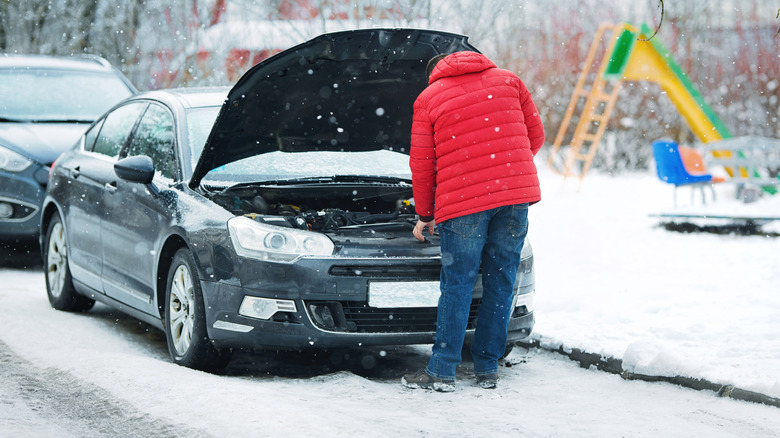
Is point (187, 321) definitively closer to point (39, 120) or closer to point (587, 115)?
point (39, 120)

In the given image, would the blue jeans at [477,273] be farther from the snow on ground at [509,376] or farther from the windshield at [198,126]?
the windshield at [198,126]

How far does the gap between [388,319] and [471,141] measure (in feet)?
3.25

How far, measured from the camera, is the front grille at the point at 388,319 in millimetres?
4930

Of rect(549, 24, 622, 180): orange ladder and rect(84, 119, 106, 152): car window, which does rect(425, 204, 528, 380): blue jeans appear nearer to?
rect(84, 119, 106, 152): car window

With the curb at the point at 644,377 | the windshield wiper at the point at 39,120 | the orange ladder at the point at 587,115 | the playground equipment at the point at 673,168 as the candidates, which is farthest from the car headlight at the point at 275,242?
the orange ladder at the point at 587,115

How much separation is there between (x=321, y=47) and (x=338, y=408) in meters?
Answer: 1.96

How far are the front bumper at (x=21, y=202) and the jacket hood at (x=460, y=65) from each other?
5279 millimetres

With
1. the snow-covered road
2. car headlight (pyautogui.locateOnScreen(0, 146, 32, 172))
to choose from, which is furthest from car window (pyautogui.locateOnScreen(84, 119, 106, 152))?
car headlight (pyautogui.locateOnScreen(0, 146, 32, 172))

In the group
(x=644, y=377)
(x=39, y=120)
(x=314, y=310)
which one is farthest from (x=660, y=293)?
(x=39, y=120)

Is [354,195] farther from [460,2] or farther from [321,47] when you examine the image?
[460,2]

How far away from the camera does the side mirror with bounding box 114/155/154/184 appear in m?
5.69

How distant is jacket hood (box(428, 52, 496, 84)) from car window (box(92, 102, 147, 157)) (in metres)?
2.52

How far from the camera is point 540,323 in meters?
6.56

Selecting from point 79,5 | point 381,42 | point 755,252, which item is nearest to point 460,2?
point 755,252
